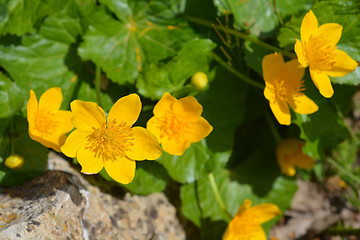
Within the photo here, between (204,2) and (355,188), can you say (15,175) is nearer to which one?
(204,2)

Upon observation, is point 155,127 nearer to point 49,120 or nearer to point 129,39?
point 49,120

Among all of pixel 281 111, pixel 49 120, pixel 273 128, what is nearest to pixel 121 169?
pixel 49 120

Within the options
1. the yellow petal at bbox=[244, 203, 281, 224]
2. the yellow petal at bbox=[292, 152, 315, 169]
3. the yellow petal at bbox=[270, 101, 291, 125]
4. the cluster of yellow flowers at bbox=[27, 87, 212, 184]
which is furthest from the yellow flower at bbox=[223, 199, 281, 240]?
the cluster of yellow flowers at bbox=[27, 87, 212, 184]

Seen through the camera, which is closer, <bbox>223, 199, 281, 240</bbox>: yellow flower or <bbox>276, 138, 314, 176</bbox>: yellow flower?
<bbox>223, 199, 281, 240</bbox>: yellow flower

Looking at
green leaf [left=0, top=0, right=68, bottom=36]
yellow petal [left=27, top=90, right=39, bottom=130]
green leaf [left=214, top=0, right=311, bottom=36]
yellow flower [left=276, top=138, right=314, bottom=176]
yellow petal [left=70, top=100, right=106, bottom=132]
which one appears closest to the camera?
yellow petal [left=70, top=100, right=106, bottom=132]

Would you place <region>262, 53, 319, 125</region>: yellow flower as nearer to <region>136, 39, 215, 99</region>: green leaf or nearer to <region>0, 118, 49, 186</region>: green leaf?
<region>136, 39, 215, 99</region>: green leaf

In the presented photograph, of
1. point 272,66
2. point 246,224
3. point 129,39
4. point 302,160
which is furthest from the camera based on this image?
point 302,160

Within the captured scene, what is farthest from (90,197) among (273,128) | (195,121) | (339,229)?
(339,229)
